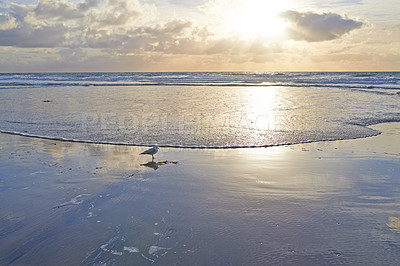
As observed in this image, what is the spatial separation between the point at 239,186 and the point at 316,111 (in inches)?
359

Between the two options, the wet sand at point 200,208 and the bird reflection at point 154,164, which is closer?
the wet sand at point 200,208

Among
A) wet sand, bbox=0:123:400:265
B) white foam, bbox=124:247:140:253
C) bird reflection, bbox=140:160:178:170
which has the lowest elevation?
white foam, bbox=124:247:140:253

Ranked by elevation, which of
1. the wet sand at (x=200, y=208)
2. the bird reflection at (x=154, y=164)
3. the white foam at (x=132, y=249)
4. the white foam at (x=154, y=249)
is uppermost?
the bird reflection at (x=154, y=164)

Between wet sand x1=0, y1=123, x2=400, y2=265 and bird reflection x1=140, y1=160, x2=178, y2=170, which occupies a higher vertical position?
bird reflection x1=140, y1=160, x2=178, y2=170

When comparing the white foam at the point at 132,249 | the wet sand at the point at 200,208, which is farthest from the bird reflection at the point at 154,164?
the white foam at the point at 132,249

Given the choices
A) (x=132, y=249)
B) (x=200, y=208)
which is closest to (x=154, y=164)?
(x=200, y=208)

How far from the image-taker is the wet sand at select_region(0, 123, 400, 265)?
2934 millimetres

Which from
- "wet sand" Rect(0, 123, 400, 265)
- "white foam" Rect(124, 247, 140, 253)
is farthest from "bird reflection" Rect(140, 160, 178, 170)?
"white foam" Rect(124, 247, 140, 253)

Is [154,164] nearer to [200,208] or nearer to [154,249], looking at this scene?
[200,208]

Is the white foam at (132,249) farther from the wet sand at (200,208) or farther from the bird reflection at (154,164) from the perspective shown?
the bird reflection at (154,164)

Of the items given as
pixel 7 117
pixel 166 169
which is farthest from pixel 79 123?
pixel 166 169

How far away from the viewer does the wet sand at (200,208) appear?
2.93 meters

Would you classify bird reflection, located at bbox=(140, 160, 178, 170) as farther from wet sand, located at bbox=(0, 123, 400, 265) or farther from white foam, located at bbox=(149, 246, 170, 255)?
white foam, located at bbox=(149, 246, 170, 255)

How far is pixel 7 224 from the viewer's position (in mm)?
3438
